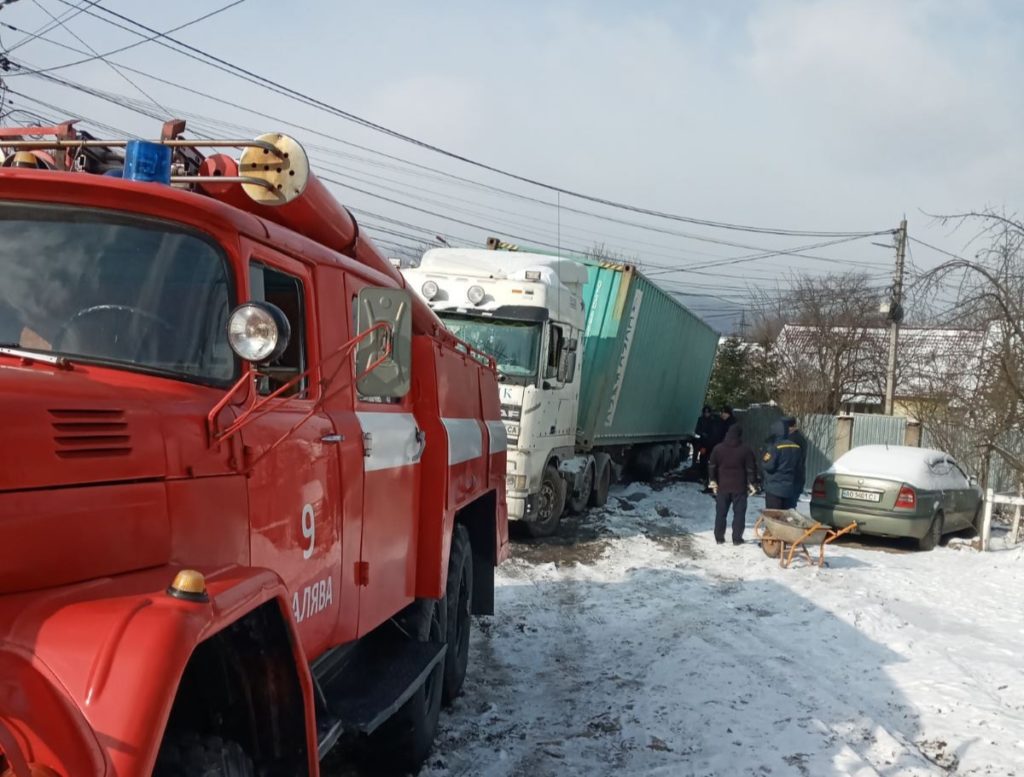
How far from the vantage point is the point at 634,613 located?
28.6 feet

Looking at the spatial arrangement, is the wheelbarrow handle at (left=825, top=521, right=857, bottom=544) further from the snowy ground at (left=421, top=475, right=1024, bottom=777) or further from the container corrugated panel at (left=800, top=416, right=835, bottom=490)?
the container corrugated panel at (left=800, top=416, right=835, bottom=490)

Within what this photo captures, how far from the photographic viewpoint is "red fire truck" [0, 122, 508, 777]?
2.08 meters

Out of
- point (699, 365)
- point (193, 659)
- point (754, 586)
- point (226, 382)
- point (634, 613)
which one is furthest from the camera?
point (699, 365)

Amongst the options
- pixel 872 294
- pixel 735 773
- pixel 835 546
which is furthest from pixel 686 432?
pixel 735 773

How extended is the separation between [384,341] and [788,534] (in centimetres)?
875

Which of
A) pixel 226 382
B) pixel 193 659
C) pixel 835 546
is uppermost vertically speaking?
pixel 226 382

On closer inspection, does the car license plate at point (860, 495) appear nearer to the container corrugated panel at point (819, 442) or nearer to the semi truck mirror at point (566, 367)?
the semi truck mirror at point (566, 367)

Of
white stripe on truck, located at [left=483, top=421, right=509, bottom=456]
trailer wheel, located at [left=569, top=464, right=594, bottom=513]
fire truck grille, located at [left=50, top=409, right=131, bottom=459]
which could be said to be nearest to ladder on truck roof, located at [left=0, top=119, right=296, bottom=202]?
fire truck grille, located at [left=50, top=409, right=131, bottom=459]

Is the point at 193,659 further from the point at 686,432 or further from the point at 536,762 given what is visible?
the point at 686,432

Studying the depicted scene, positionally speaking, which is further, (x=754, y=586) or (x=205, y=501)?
(x=754, y=586)

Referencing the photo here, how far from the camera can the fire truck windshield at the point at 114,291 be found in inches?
107

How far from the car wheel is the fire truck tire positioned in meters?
12.1

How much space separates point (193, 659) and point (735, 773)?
3.51 meters

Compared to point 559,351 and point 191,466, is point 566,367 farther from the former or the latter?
point 191,466
